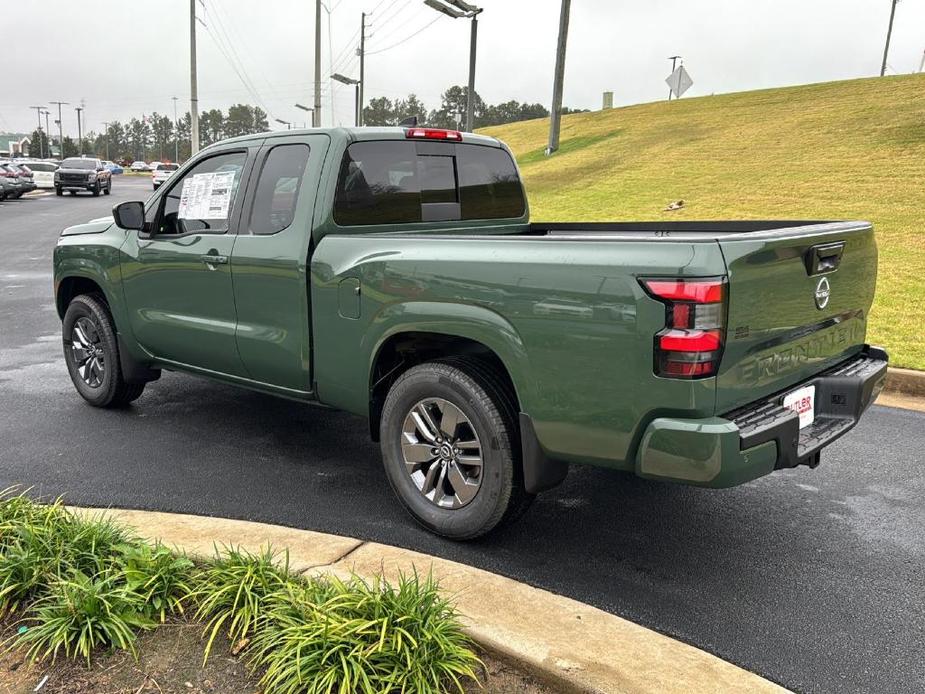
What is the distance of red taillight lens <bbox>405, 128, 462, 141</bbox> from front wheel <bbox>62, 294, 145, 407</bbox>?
2.58 meters

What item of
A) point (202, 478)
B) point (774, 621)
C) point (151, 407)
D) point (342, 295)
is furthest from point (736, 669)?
point (151, 407)

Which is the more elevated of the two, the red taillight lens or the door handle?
the red taillight lens

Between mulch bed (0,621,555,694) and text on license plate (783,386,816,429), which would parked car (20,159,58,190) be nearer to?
mulch bed (0,621,555,694)

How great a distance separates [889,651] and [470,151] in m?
3.31

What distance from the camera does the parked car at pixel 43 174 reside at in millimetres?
39875

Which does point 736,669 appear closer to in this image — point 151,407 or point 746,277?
point 746,277

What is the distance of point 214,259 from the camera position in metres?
4.55

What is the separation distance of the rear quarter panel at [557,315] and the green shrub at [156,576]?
1308 millimetres

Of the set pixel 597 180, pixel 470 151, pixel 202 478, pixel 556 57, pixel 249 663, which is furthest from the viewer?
pixel 556 57

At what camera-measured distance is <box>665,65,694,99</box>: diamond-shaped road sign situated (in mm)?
27453

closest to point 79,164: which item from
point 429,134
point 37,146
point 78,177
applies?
point 78,177

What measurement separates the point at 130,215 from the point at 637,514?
11.5 feet

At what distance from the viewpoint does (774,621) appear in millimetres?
3066

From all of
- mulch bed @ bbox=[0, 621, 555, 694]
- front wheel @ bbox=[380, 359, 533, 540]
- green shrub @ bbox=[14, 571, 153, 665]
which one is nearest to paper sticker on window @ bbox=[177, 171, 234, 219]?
front wheel @ bbox=[380, 359, 533, 540]
